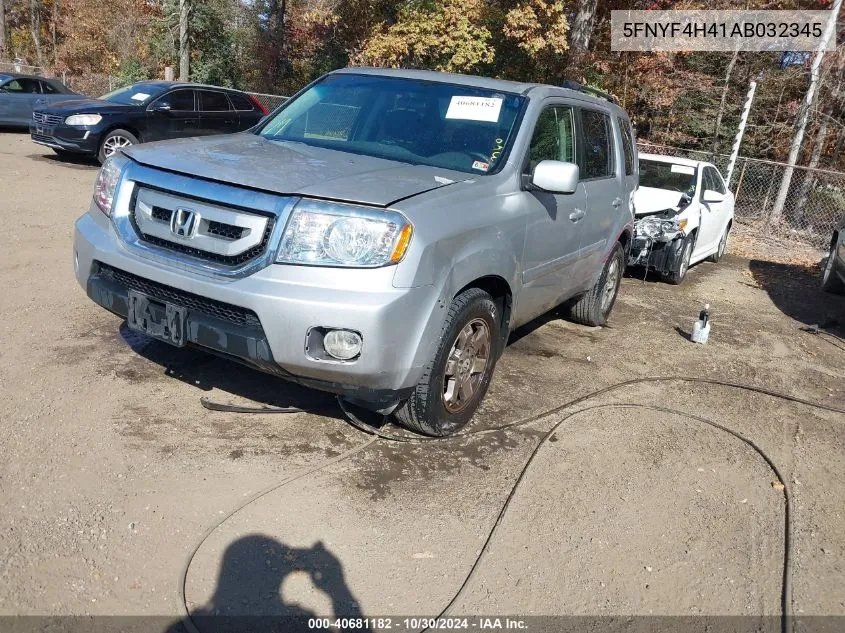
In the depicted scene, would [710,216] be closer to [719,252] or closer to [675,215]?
[675,215]

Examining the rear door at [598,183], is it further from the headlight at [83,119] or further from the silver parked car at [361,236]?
the headlight at [83,119]

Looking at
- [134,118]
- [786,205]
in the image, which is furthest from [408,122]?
[786,205]

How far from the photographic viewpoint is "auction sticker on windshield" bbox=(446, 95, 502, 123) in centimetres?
457

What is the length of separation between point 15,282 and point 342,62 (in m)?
25.1

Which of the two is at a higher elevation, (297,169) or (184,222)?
(297,169)

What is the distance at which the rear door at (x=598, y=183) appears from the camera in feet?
17.9

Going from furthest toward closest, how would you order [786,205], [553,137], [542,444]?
[786,205] → [553,137] → [542,444]

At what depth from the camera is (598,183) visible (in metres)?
5.63

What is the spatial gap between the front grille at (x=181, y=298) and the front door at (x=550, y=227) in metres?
1.81

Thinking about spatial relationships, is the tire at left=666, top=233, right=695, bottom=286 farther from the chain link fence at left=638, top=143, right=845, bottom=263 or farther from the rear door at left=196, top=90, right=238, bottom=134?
the rear door at left=196, top=90, right=238, bottom=134

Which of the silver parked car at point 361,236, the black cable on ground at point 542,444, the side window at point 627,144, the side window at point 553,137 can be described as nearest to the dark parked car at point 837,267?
the side window at point 627,144

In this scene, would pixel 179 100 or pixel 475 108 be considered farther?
pixel 179 100

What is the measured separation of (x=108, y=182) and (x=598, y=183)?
11.2ft

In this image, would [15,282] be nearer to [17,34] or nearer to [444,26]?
[444,26]
